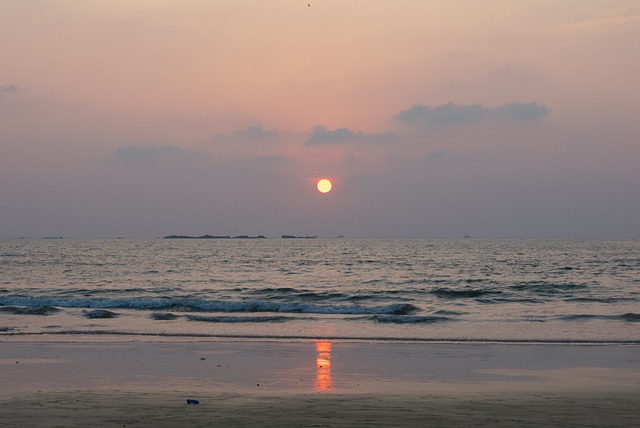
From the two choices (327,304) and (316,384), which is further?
(327,304)

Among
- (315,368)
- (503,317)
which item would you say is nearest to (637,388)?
(315,368)

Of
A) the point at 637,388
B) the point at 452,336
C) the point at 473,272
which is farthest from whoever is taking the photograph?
the point at 473,272

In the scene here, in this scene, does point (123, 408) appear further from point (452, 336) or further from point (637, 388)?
point (452, 336)

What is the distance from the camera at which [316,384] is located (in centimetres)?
1515

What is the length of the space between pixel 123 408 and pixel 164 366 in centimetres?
515

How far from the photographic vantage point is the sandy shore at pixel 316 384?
11.8 m

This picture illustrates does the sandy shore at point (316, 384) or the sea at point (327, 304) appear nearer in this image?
the sandy shore at point (316, 384)

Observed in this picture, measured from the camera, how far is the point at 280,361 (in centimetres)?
1853

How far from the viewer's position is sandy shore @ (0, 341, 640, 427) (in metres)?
11.8

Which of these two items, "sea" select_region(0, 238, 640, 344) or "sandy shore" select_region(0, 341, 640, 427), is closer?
"sandy shore" select_region(0, 341, 640, 427)

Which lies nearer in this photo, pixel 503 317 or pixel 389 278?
pixel 503 317

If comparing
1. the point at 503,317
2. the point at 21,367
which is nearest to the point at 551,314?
the point at 503,317

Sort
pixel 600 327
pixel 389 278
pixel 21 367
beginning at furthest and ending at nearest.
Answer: pixel 389 278 < pixel 600 327 < pixel 21 367

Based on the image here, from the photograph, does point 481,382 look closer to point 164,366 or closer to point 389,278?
point 164,366
